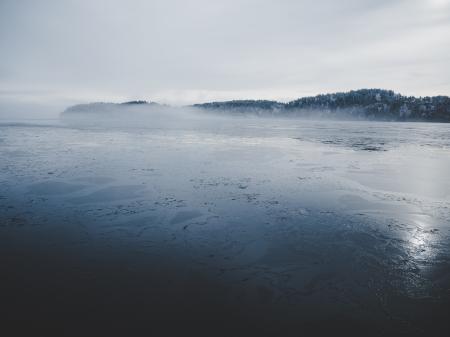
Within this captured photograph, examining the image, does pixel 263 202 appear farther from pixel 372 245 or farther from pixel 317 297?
pixel 317 297

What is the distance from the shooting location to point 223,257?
6199 mm

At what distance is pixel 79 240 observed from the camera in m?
6.76

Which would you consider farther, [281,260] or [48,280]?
[281,260]

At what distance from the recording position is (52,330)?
4.09 metres

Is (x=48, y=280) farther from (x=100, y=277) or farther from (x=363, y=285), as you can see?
(x=363, y=285)

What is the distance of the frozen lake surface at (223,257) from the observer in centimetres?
441

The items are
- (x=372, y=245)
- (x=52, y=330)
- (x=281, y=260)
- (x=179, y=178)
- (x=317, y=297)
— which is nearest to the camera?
(x=52, y=330)

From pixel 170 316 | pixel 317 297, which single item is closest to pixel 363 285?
pixel 317 297

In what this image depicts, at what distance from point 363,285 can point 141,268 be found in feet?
13.8

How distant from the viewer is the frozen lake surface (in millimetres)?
4410

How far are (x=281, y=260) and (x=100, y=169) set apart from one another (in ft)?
39.1

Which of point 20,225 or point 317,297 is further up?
point 20,225

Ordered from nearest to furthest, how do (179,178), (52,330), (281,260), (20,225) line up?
(52,330)
(281,260)
(20,225)
(179,178)

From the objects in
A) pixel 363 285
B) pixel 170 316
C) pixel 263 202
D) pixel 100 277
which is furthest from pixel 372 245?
pixel 100 277
